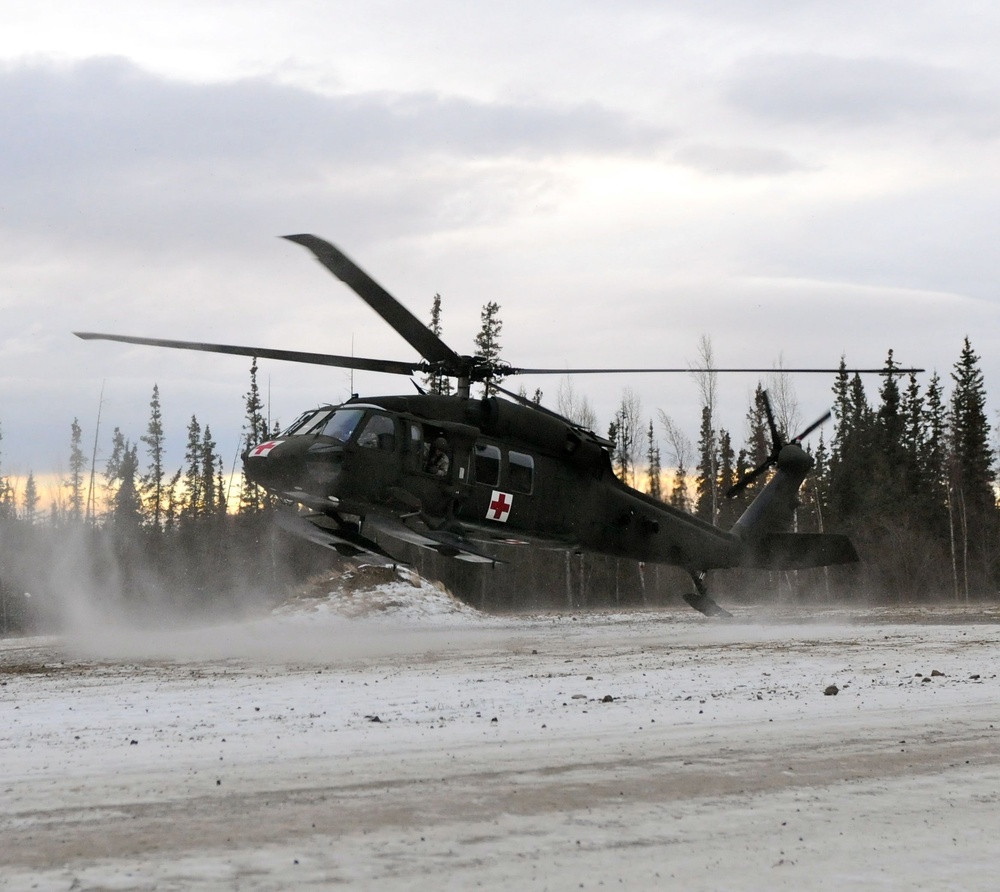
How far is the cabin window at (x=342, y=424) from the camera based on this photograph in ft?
51.0

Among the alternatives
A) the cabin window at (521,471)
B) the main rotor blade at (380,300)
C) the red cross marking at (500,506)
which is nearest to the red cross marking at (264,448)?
the main rotor blade at (380,300)

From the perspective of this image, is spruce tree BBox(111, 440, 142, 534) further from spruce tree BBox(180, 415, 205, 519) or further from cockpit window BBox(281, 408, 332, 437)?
cockpit window BBox(281, 408, 332, 437)

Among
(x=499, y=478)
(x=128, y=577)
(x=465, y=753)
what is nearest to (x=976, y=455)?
(x=128, y=577)

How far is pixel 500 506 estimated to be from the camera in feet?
56.3

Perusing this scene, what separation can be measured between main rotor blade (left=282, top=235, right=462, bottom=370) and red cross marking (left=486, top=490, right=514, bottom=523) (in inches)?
86.9

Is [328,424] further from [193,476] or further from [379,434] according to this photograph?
[193,476]

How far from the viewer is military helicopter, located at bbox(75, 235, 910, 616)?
1527 centimetres

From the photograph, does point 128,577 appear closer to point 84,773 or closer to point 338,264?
point 338,264

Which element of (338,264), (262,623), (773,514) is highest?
(338,264)

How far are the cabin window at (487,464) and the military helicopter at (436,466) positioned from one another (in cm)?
2

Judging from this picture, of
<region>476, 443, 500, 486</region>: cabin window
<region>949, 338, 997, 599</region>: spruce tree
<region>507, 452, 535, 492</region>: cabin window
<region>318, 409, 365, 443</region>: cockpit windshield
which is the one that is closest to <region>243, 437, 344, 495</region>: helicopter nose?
<region>318, 409, 365, 443</region>: cockpit windshield

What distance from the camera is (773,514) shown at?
23328 millimetres

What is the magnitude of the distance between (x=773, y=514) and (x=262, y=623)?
11.7 m

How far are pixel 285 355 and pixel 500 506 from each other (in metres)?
4.29
